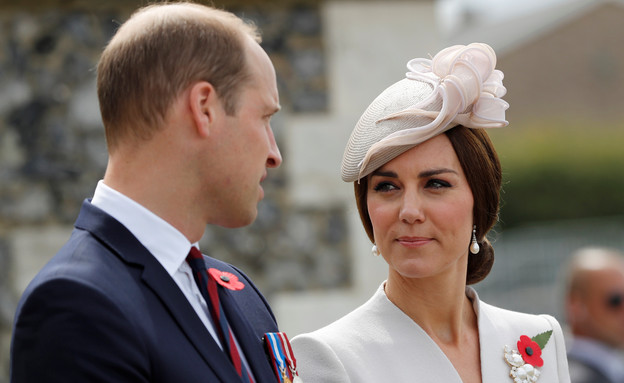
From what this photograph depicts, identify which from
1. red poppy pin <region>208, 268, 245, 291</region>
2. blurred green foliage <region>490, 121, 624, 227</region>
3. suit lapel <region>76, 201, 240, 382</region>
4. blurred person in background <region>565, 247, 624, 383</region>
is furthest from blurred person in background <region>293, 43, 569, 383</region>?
blurred green foliage <region>490, 121, 624, 227</region>

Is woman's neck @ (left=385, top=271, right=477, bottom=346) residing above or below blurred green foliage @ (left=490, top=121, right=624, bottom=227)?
below

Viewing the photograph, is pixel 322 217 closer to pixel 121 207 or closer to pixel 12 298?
pixel 12 298

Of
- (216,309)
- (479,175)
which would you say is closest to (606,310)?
(479,175)

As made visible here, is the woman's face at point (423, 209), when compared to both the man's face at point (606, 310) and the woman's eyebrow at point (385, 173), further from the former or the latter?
the man's face at point (606, 310)

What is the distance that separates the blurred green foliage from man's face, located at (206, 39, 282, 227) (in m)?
17.8

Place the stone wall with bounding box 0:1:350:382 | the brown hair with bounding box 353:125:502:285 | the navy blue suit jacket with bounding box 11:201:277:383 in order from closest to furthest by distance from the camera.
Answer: the navy blue suit jacket with bounding box 11:201:277:383
the brown hair with bounding box 353:125:502:285
the stone wall with bounding box 0:1:350:382

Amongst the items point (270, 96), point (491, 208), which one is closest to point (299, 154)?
point (491, 208)

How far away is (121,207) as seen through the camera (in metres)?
2.19

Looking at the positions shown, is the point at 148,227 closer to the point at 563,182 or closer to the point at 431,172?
the point at 431,172

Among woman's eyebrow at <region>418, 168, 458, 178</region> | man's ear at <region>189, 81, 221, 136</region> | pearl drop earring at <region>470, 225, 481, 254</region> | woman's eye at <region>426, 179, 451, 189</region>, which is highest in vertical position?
man's ear at <region>189, 81, 221, 136</region>

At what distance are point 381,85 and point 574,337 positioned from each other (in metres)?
1.93

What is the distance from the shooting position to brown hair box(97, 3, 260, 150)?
2162 millimetres

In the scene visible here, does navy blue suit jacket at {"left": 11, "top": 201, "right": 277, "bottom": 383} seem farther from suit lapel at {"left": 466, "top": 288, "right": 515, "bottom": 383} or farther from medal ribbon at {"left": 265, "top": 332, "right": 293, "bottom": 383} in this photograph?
suit lapel at {"left": 466, "top": 288, "right": 515, "bottom": 383}

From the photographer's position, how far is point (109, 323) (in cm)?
200
